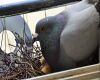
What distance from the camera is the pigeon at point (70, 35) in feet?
2.35

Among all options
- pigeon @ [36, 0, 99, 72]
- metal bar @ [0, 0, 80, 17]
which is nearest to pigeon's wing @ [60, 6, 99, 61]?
pigeon @ [36, 0, 99, 72]

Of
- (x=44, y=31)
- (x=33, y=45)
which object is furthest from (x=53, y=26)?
(x=33, y=45)

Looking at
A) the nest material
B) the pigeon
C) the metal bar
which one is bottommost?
the nest material

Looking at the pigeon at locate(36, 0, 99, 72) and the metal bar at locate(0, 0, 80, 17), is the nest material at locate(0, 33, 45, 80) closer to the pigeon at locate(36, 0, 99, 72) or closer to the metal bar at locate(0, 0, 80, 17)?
the pigeon at locate(36, 0, 99, 72)

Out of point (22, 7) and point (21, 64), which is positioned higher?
point (22, 7)

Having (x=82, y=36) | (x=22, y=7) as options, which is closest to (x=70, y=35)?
(x=82, y=36)

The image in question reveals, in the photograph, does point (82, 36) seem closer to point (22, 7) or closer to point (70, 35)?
point (70, 35)

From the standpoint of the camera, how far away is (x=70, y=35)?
0.73m

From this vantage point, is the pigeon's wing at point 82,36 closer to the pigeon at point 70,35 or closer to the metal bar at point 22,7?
the pigeon at point 70,35

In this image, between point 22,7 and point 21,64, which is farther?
point 21,64

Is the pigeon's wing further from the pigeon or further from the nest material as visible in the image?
the nest material

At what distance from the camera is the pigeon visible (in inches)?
28.2

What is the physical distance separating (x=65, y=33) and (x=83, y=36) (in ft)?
0.20

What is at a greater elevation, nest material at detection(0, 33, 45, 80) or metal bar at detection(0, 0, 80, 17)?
metal bar at detection(0, 0, 80, 17)
